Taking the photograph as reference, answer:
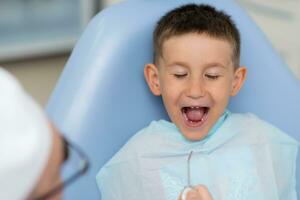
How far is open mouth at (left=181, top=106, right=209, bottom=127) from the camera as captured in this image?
1.20 m

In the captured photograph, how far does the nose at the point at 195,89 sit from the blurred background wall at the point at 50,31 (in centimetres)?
95

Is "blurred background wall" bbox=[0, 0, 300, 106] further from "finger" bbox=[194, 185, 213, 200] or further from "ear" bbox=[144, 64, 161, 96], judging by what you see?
"finger" bbox=[194, 185, 213, 200]

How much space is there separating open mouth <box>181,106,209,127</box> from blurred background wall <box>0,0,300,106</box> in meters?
0.93

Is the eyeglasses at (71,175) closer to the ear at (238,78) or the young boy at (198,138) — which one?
the young boy at (198,138)

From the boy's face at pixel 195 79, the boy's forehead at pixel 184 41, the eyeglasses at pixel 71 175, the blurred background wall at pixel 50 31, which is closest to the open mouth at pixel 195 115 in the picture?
the boy's face at pixel 195 79

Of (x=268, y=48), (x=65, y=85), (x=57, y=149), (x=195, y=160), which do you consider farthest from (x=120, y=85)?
(x=57, y=149)

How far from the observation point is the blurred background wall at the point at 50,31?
2043mm

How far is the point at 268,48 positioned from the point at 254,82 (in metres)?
0.09

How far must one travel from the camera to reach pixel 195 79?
117cm

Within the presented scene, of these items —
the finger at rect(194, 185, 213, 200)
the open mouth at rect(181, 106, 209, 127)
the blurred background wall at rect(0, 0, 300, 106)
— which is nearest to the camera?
the finger at rect(194, 185, 213, 200)

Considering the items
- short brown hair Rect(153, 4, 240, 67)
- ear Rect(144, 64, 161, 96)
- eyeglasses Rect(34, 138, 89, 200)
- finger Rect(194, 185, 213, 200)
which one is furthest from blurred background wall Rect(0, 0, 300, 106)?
eyeglasses Rect(34, 138, 89, 200)

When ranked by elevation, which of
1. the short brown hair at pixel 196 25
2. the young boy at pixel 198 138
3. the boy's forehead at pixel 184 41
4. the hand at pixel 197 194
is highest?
the short brown hair at pixel 196 25

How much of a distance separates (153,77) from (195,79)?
0.13 meters

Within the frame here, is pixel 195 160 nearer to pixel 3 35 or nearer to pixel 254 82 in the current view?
pixel 254 82
